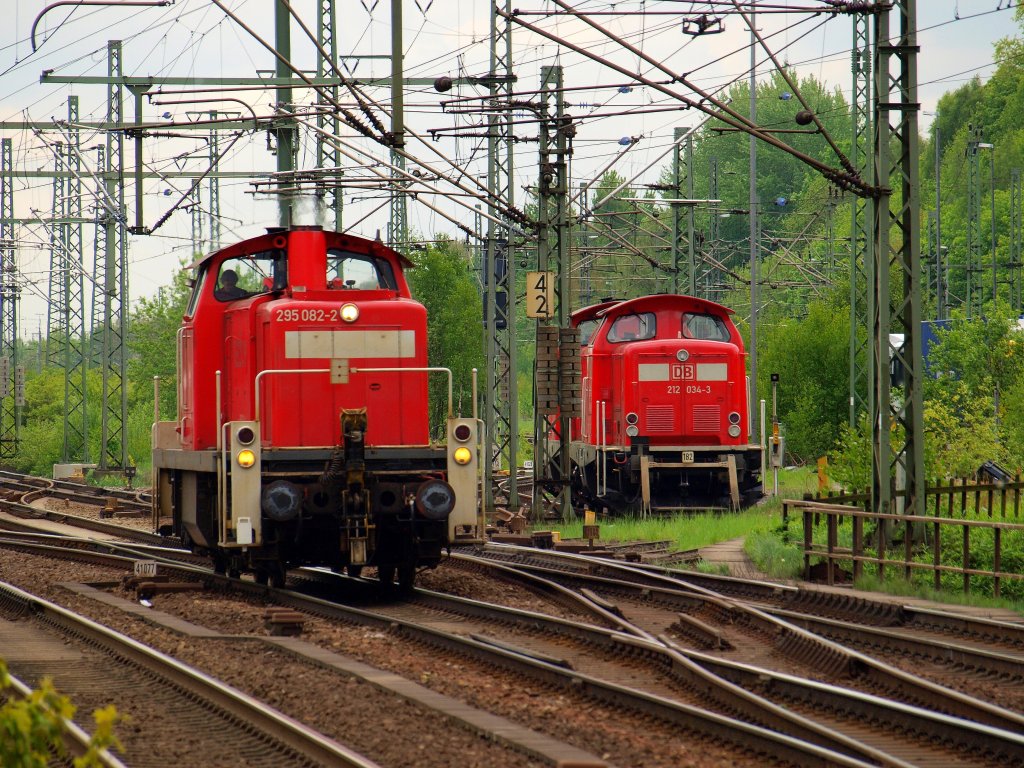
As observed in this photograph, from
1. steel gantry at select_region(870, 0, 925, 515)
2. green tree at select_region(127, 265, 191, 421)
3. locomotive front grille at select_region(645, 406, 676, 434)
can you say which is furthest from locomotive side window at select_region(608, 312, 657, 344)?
green tree at select_region(127, 265, 191, 421)

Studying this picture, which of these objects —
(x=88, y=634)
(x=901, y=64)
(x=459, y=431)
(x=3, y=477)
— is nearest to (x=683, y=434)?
(x=901, y=64)

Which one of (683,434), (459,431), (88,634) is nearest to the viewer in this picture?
(88,634)

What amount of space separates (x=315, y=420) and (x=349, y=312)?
1126 mm

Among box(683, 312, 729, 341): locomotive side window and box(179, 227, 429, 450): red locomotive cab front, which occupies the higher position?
box(683, 312, 729, 341): locomotive side window

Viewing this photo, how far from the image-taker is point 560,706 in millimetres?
8109

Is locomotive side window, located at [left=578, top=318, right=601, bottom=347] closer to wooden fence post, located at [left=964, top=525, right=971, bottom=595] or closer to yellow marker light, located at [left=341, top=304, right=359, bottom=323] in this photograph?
wooden fence post, located at [left=964, top=525, right=971, bottom=595]

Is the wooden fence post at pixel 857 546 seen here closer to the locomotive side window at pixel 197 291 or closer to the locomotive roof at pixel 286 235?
the locomotive roof at pixel 286 235

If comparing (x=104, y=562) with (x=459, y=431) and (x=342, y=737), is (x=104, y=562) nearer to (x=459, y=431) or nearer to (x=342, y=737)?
(x=459, y=431)

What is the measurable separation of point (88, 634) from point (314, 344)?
133 inches

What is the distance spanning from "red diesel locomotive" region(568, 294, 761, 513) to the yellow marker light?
10641mm

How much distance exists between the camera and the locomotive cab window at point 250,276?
42.8 feet

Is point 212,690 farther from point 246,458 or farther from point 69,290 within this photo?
point 69,290

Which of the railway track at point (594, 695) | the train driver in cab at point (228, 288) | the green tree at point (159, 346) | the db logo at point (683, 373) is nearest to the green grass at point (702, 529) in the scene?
the db logo at point (683, 373)

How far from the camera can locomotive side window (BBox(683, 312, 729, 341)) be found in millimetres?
23500
